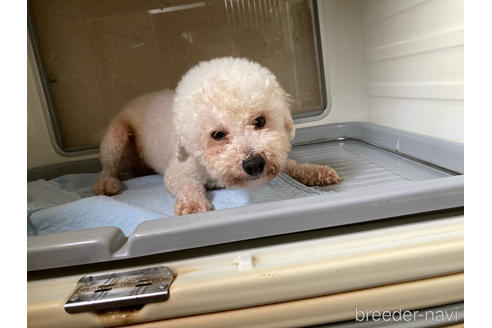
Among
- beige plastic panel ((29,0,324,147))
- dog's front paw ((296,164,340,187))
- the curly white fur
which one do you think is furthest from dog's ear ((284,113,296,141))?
beige plastic panel ((29,0,324,147))

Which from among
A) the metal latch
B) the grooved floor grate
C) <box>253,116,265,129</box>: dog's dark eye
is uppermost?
<box>253,116,265,129</box>: dog's dark eye

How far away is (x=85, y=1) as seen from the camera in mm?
1435

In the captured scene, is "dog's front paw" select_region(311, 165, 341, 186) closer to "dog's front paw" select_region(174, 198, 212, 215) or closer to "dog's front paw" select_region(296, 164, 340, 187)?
"dog's front paw" select_region(296, 164, 340, 187)

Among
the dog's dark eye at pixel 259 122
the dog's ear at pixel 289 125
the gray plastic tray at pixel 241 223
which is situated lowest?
the gray plastic tray at pixel 241 223

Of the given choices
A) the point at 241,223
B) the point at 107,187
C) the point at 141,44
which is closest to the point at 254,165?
the point at 241,223

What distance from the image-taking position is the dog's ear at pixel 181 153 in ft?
3.21

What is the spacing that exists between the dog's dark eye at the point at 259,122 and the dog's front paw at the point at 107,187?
2.03 ft

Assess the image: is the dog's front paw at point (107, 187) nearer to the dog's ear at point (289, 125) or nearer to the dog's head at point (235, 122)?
the dog's head at point (235, 122)

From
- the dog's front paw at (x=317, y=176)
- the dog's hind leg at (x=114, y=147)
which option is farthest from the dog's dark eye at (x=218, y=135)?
the dog's hind leg at (x=114, y=147)

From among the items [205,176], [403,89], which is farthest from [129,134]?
[403,89]

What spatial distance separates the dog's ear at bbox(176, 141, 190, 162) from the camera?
0.98m

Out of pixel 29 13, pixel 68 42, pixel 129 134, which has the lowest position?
pixel 129 134

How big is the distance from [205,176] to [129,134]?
491 mm
